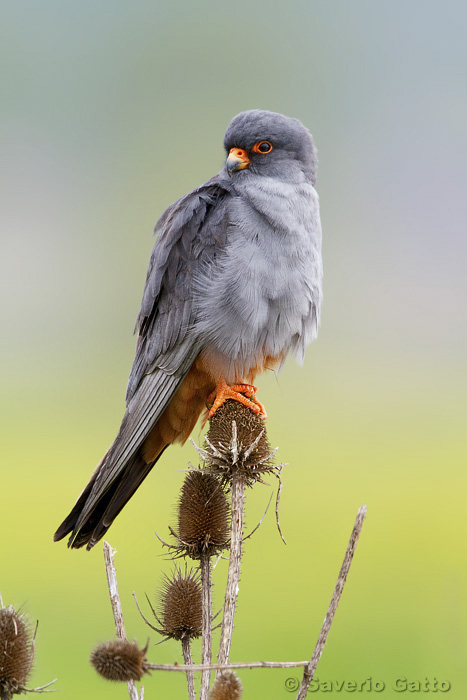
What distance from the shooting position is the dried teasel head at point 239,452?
8.57 feet

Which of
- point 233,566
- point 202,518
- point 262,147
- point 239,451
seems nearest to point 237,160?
point 262,147

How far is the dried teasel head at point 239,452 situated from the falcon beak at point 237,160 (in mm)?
1599

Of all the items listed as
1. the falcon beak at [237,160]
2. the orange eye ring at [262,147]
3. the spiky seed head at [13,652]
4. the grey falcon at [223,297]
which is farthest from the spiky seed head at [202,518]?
the orange eye ring at [262,147]

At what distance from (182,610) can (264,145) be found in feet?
7.97

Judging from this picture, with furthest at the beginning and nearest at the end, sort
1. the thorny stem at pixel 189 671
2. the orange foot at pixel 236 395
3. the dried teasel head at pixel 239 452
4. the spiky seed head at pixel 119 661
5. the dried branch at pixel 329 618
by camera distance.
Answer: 1. the orange foot at pixel 236 395
2. the dried teasel head at pixel 239 452
3. the thorny stem at pixel 189 671
4. the dried branch at pixel 329 618
5. the spiky seed head at pixel 119 661

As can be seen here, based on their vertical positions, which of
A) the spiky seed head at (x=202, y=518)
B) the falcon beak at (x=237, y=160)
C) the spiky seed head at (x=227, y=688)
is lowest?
the spiky seed head at (x=227, y=688)

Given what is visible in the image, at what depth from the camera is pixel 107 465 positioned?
3412 mm

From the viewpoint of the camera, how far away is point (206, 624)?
227cm

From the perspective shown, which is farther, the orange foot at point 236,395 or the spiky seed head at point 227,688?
the orange foot at point 236,395

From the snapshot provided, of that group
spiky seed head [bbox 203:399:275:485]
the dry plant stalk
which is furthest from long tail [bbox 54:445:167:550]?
spiky seed head [bbox 203:399:275:485]

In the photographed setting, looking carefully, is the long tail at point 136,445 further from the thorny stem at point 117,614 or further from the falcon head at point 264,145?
the falcon head at point 264,145

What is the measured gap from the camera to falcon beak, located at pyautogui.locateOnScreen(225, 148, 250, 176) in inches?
150

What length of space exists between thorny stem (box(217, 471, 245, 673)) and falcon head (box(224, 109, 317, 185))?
74.6 inches

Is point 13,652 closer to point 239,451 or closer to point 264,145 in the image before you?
point 239,451
